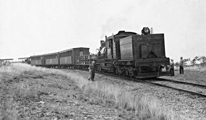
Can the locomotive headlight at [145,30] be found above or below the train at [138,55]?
above

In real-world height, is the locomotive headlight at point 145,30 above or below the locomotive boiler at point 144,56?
above

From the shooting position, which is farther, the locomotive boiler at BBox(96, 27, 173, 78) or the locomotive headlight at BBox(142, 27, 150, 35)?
the locomotive headlight at BBox(142, 27, 150, 35)

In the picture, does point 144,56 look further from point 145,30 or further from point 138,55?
point 145,30

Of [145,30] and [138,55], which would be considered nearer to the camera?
[138,55]

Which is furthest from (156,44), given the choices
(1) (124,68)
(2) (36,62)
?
(2) (36,62)

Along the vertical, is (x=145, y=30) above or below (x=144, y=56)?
above

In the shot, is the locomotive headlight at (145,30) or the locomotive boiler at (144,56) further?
the locomotive headlight at (145,30)

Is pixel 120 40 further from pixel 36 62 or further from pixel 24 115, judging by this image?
pixel 36 62

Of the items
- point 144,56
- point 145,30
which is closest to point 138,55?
point 144,56

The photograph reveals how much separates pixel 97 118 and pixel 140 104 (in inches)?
86.0

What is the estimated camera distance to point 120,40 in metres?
16.4

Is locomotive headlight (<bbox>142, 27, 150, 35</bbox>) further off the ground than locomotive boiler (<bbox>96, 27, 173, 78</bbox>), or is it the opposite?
locomotive headlight (<bbox>142, 27, 150, 35</bbox>)

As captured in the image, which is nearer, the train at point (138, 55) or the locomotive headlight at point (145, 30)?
the train at point (138, 55)

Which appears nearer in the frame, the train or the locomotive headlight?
the train
